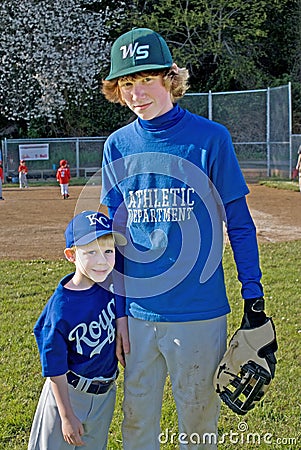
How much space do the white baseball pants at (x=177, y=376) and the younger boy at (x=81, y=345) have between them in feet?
0.37

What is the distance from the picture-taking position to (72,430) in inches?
104

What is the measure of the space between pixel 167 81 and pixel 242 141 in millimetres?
21320

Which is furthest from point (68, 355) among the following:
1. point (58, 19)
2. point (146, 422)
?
point (58, 19)

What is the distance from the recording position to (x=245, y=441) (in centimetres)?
357

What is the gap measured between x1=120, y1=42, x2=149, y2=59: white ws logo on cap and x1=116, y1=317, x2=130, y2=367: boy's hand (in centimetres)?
110

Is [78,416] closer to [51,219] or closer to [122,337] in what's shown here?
[122,337]

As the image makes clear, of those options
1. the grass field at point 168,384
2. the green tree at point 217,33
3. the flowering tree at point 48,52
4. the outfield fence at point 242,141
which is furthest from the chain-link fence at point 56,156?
the grass field at point 168,384

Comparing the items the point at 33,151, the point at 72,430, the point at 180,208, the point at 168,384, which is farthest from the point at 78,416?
the point at 33,151

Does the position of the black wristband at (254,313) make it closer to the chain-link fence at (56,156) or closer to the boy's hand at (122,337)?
the boy's hand at (122,337)

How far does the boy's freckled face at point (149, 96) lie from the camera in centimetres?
262

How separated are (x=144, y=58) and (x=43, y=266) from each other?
228 inches

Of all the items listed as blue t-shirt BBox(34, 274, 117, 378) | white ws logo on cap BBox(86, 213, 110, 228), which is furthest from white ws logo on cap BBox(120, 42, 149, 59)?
blue t-shirt BBox(34, 274, 117, 378)

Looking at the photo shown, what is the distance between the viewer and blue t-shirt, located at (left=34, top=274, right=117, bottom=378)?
2.60 meters

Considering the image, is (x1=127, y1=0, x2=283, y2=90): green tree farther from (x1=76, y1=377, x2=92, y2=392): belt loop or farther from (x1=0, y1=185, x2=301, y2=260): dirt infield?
(x1=76, y1=377, x2=92, y2=392): belt loop
